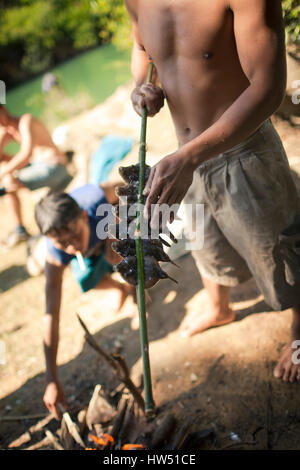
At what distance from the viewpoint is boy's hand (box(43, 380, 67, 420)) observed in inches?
93.0

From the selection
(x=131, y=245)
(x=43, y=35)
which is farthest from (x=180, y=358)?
(x=43, y=35)

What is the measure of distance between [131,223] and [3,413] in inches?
91.9

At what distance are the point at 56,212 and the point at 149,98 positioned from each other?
1.28 m

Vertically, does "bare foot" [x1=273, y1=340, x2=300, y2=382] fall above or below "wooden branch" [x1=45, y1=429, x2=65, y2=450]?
above

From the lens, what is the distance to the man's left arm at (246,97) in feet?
3.81

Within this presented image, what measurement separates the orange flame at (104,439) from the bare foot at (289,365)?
3.50 ft

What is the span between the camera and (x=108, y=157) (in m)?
4.98

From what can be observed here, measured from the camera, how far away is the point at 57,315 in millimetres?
2545

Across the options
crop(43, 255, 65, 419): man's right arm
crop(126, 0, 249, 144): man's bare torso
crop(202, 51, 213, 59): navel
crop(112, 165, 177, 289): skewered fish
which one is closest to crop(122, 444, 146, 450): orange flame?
crop(43, 255, 65, 419): man's right arm

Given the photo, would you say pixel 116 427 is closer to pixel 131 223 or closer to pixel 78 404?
pixel 78 404

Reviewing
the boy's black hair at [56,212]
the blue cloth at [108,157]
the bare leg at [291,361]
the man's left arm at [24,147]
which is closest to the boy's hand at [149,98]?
the boy's black hair at [56,212]

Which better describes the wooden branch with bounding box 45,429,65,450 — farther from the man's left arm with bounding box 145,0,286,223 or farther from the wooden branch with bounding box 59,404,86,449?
the man's left arm with bounding box 145,0,286,223

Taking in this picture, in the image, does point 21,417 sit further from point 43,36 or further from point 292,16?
point 43,36

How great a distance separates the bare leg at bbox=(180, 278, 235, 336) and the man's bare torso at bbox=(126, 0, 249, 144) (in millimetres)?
1188
